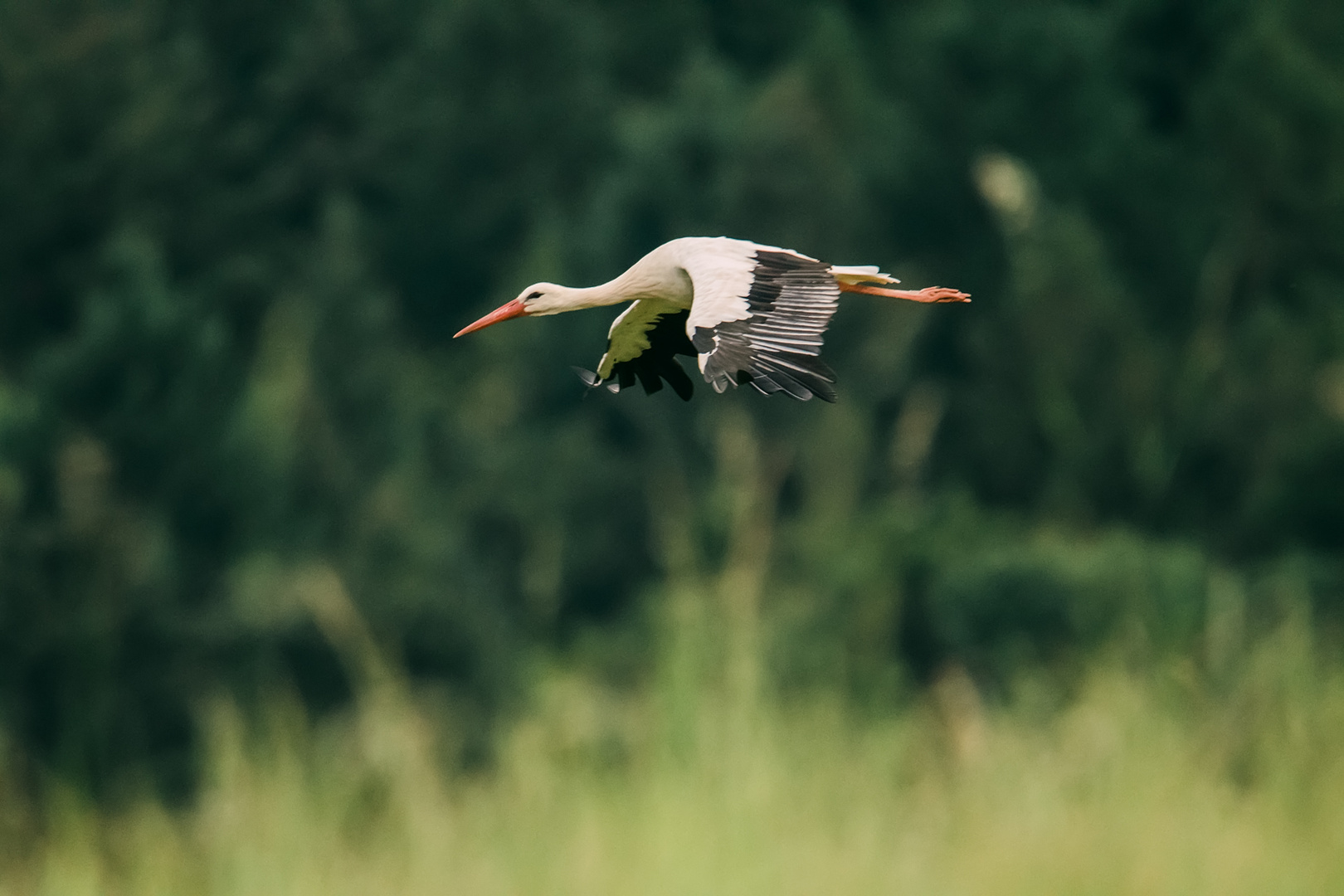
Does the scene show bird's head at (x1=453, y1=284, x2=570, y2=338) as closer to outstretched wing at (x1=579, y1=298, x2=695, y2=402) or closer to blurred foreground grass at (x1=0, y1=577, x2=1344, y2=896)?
outstretched wing at (x1=579, y1=298, x2=695, y2=402)

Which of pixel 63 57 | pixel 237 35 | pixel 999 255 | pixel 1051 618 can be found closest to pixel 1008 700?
pixel 1051 618

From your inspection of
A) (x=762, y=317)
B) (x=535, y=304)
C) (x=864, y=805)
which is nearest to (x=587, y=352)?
(x=864, y=805)

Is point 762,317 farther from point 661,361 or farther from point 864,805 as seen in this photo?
point 864,805

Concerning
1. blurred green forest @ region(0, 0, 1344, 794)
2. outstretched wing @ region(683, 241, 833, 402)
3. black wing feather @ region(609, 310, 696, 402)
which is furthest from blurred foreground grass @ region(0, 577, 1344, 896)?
blurred green forest @ region(0, 0, 1344, 794)

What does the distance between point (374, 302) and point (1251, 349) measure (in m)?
11.4

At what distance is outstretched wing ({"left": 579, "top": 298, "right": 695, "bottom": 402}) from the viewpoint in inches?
194

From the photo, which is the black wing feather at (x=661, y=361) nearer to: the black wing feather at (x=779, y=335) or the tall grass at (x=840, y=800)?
the black wing feather at (x=779, y=335)

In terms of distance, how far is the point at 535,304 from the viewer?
511 centimetres

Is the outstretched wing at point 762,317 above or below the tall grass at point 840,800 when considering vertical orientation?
above

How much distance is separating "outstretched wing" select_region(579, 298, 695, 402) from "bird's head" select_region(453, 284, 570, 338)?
0.54 feet

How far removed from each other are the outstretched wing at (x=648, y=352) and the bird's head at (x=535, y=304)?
0.54 feet

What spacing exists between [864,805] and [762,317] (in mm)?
4027

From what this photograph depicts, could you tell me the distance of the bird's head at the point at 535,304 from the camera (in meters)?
5.01

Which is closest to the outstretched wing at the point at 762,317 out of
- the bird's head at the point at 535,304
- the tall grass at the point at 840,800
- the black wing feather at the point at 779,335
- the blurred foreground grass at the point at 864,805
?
the black wing feather at the point at 779,335
